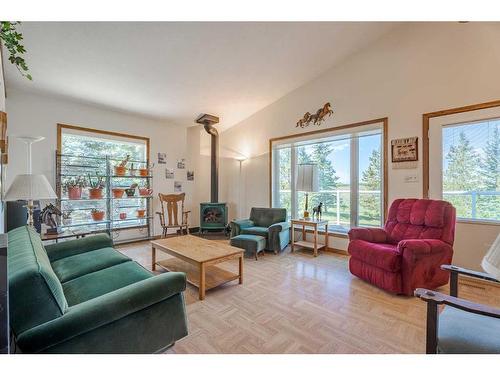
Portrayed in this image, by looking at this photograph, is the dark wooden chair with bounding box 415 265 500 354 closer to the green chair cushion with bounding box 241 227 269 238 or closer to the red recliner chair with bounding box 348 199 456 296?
the red recliner chair with bounding box 348 199 456 296

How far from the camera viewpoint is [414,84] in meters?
3.16

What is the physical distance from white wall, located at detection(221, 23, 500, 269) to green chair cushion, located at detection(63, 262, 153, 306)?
10.3 feet

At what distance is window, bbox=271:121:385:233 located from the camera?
3645 mm

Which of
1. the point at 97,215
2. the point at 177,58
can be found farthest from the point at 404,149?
the point at 97,215

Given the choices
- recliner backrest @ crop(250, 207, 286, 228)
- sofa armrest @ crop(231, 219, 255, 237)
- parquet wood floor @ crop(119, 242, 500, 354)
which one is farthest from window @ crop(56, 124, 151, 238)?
parquet wood floor @ crop(119, 242, 500, 354)

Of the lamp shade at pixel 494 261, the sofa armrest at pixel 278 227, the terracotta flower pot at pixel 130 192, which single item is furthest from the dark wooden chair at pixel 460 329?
the terracotta flower pot at pixel 130 192

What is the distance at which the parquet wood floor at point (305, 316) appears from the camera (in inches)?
64.6

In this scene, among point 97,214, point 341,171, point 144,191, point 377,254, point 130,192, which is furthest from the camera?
point 144,191

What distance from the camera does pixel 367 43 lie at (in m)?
3.50

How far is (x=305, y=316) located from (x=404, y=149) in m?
2.60

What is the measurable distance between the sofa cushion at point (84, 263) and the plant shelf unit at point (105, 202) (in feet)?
6.30

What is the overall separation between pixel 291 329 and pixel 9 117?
469 centimetres

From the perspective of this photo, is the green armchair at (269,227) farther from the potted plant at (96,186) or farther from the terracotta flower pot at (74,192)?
the terracotta flower pot at (74,192)

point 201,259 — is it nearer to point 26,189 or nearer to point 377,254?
point 26,189
